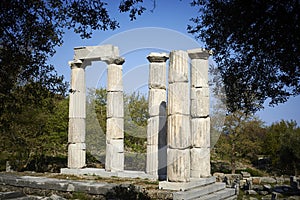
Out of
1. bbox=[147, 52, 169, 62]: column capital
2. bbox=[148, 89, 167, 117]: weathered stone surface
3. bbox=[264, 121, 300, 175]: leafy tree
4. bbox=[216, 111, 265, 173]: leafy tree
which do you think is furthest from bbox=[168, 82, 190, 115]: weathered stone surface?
bbox=[264, 121, 300, 175]: leafy tree

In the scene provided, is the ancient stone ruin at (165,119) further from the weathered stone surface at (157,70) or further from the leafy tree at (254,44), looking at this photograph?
the leafy tree at (254,44)

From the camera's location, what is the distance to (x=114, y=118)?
17812 mm

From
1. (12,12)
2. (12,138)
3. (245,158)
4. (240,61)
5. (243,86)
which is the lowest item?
(245,158)

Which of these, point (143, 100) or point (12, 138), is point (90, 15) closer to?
point (12, 138)

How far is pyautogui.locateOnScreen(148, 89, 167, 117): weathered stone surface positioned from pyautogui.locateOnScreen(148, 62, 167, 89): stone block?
24 centimetres

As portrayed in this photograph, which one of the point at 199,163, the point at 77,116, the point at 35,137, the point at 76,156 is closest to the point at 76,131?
the point at 77,116

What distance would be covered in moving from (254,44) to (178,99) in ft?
23.0

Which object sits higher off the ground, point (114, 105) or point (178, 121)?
point (114, 105)

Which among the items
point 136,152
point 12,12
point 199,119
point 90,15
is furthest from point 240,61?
point 136,152

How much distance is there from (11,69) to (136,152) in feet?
62.5

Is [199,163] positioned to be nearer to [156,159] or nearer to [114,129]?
[156,159]

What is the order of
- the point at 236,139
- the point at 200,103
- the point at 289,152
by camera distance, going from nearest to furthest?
the point at 200,103 < the point at 289,152 < the point at 236,139

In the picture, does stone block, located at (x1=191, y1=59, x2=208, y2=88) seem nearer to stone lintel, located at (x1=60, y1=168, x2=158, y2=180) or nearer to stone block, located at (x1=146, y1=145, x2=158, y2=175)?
stone block, located at (x1=146, y1=145, x2=158, y2=175)

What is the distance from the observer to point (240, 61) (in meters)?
6.40
